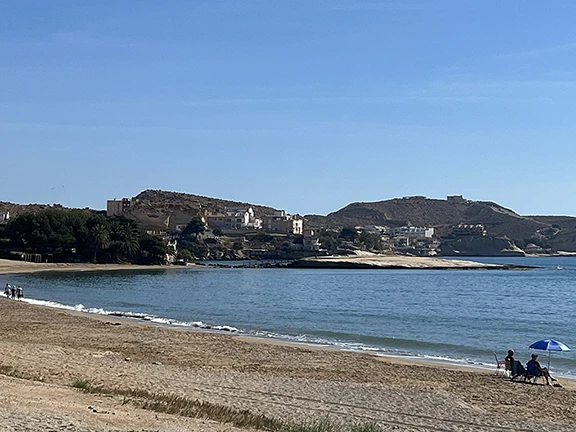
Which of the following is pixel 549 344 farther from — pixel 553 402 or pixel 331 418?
pixel 331 418

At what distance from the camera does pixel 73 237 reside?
109812 mm

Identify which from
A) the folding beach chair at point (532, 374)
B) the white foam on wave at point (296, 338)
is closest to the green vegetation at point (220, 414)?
the folding beach chair at point (532, 374)

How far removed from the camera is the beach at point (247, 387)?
1162 cm

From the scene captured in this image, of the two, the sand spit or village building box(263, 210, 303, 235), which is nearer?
the sand spit

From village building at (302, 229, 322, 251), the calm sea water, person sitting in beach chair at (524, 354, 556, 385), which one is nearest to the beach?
person sitting in beach chair at (524, 354, 556, 385)

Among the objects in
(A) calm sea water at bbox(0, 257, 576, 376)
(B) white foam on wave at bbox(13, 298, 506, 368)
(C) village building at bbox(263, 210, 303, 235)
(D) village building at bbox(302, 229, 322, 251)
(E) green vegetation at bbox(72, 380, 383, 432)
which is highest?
(C) village building at bbox(263, 210, 303, 235)

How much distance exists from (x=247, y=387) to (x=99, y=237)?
9746 cm

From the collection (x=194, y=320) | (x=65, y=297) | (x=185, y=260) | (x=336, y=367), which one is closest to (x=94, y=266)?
(x=185, y=260)

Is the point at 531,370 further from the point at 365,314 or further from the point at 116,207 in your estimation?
the point at 116,207

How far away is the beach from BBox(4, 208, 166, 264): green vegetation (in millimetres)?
85877

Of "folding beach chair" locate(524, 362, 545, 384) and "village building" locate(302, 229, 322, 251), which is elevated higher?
"village building" locate(302, 229, 322, 251)

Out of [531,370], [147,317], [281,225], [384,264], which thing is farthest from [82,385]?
[281,225]

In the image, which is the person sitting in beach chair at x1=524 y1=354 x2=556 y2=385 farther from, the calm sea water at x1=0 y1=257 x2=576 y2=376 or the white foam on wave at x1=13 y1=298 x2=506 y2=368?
the white foam on wave at x1=13 y1=298 x2=506 y2=368

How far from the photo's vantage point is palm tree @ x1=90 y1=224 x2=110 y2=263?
110875 millimetres
